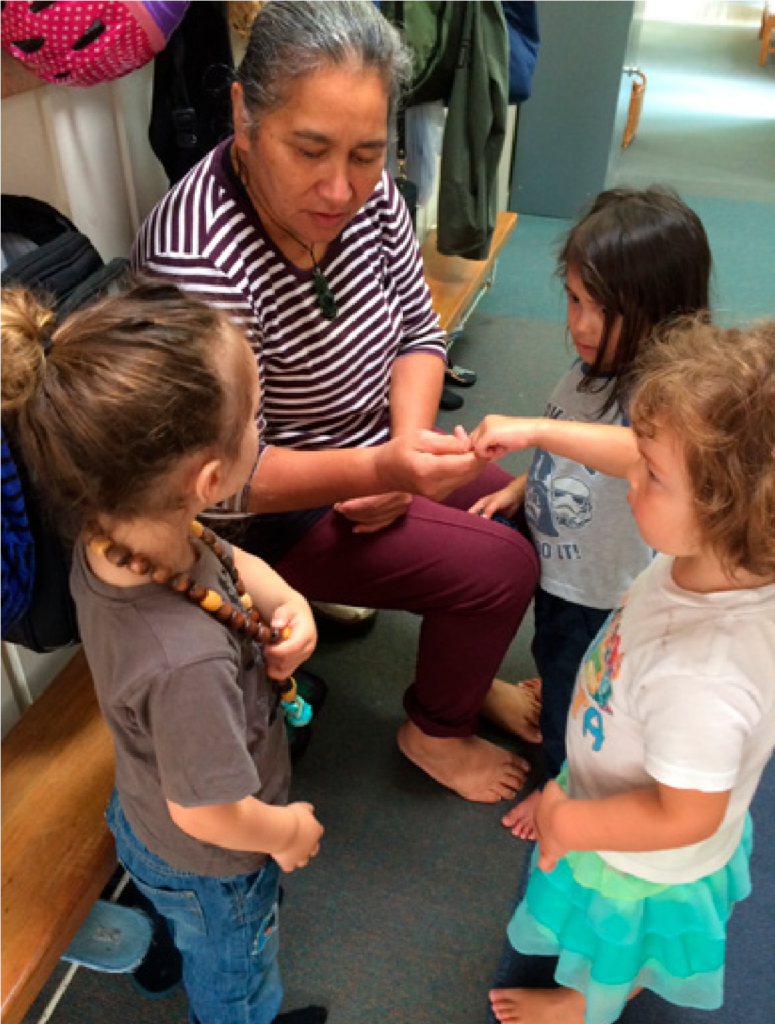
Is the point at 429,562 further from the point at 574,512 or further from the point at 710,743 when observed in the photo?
the point at 710,743

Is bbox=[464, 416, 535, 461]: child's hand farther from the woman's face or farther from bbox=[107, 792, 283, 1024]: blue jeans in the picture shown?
bbox=[107, 792, 283, 1024]: blue jeans

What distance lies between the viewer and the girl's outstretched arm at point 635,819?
86 centimetres

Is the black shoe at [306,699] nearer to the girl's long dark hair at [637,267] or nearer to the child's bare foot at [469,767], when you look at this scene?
Result: the child's bare foot at [469,767]

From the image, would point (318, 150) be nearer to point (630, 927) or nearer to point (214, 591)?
point (214, 591)

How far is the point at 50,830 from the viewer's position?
1.15 meters

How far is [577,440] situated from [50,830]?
889 millimetres

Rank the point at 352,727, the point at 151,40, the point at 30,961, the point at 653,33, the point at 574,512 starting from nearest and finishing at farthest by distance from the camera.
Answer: the point at 30,961 < the point at 151,40 < the point at 574,512 < the point at 352,727 < the point at 653,33

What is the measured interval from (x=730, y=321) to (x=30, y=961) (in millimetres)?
1142

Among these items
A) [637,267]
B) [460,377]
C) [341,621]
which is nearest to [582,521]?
[637,267]

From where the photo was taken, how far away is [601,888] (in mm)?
1038

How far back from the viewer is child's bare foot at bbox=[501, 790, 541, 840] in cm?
156

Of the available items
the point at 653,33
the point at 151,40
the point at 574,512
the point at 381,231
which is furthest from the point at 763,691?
the point at 653,33

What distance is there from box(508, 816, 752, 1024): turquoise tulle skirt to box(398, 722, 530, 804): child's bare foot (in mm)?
448

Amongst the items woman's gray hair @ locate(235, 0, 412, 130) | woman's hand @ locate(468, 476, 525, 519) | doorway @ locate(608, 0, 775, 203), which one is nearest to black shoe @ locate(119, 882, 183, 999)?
woman's hand @ locate(468, 476, 525, 519)
